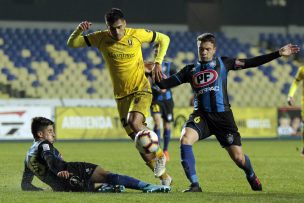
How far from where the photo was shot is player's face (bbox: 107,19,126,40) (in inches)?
386

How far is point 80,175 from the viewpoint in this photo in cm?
873

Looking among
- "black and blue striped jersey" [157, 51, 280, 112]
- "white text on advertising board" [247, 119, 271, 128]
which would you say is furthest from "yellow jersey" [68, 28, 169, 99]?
"white text on advertising board" [247, 119, 271, 128]

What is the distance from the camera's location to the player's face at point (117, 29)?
980cm

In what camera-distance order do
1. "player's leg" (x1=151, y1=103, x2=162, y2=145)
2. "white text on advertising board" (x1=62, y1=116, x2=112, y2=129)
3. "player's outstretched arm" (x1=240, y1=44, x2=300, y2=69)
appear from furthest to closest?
1. "white text on advertising board" (x1=62, y1=116, x2=112, y2=129)
2. "player's leg" (x1=151, y1=103, x2=162, y2=145)
3. "player's outstretched arm" (x1=240, y1=44, x2=300, y2=69)

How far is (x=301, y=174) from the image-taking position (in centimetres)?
1212

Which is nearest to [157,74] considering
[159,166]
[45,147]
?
[159,166]

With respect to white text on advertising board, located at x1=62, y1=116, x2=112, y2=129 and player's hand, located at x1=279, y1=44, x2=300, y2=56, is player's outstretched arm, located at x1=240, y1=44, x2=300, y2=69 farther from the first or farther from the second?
white text on advertising board, located at x1=62, y1=116, x2=112, y2=129

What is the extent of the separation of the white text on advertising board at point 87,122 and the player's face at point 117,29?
1409 cm

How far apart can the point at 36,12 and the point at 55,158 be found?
22.2 m

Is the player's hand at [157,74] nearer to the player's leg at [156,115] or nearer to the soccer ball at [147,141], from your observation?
the soccer ball at [147,141]

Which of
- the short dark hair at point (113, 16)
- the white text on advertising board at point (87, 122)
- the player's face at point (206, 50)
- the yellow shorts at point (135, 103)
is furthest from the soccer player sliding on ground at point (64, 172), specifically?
the white text on advertising board at point (87, 122)

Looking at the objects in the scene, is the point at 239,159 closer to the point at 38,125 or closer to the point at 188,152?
the point at 188,152

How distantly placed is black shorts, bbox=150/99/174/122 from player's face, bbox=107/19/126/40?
6405mm

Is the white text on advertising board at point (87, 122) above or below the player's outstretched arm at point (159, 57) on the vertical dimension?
above
